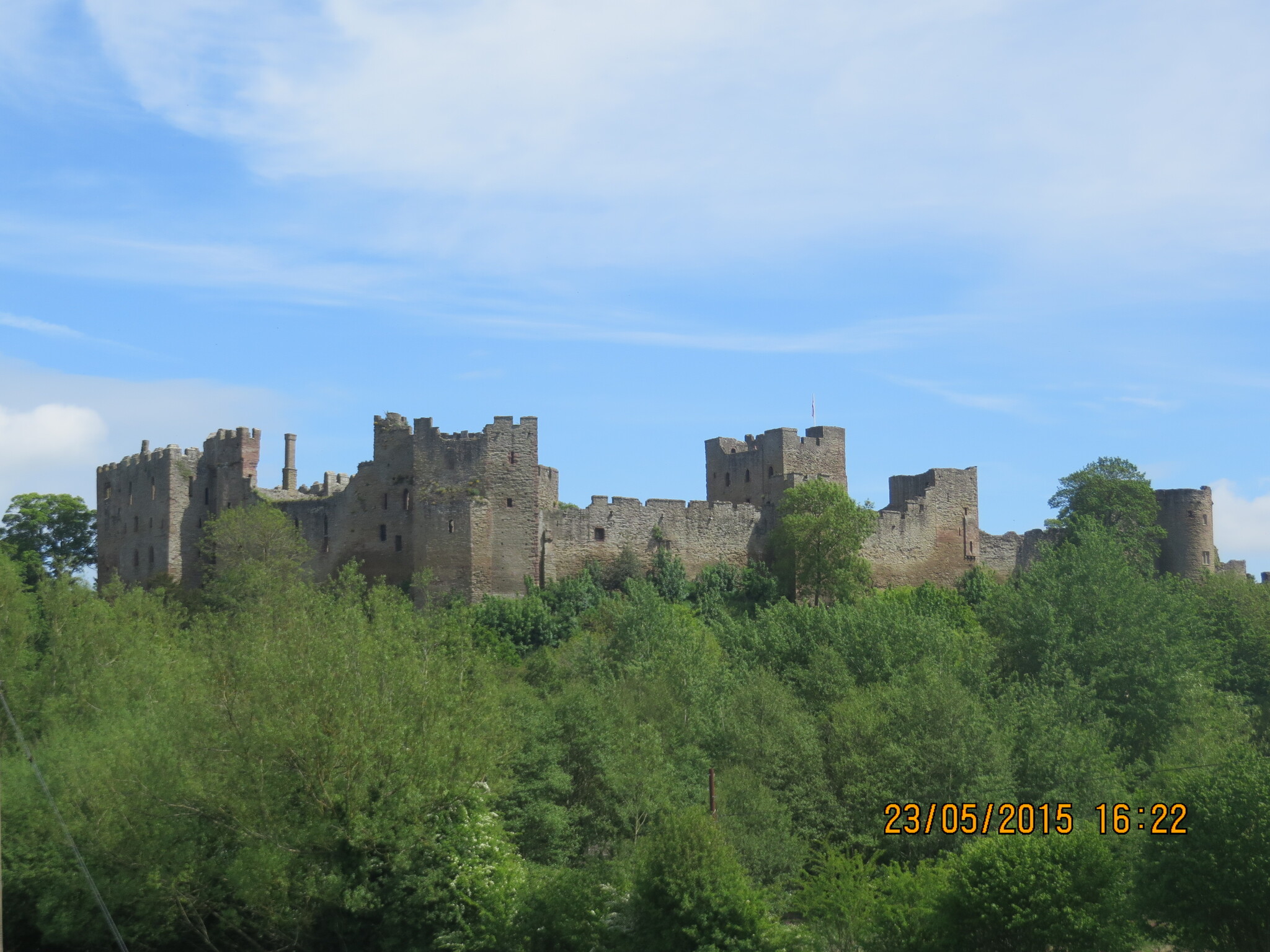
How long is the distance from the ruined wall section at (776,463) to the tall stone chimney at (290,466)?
16607 millimetres

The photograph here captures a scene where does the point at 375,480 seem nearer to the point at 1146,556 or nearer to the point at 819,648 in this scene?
the point at 819,648

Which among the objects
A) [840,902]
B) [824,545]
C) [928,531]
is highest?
[928,531]

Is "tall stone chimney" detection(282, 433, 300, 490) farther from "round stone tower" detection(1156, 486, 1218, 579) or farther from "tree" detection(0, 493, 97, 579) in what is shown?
"round stone tower" detection(1156, 486, 1218, 579)

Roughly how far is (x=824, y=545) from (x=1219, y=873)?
28.4 meters

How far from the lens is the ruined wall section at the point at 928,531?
63438mm

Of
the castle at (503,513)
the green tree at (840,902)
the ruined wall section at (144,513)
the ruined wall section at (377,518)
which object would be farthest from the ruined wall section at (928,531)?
the green tree at (840,902)

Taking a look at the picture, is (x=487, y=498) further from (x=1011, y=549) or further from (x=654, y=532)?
(x=1011, y=549)

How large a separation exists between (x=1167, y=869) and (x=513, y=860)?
1321 centimetres

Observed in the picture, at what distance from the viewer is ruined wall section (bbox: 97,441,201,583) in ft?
204

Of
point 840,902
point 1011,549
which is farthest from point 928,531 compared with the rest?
point 840,902

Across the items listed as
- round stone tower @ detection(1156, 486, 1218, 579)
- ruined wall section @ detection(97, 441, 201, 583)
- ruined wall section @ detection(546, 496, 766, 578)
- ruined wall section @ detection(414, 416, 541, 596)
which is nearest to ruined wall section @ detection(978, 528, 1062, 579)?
round stone tower @ detection(1156, 486, 1218, 579)

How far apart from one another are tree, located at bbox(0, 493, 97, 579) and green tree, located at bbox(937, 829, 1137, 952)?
169 feet

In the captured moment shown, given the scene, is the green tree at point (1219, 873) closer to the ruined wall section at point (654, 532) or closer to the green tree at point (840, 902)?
the green tree at point (840, 902)

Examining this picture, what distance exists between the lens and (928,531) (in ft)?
214
